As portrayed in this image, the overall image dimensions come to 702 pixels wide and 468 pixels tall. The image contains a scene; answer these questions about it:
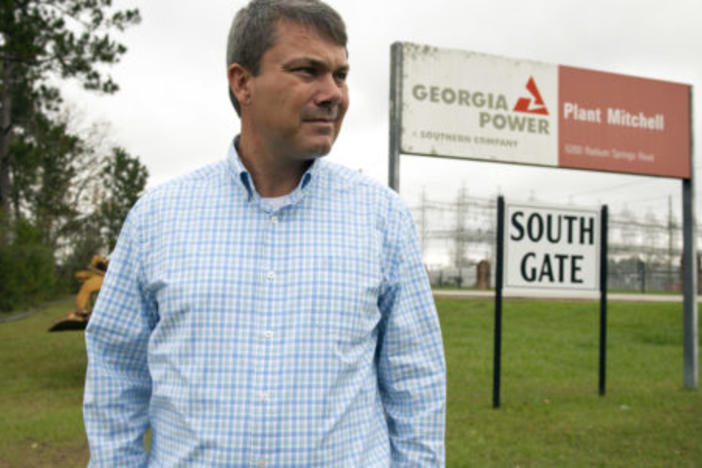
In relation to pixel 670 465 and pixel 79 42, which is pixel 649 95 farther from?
pixel 79 42

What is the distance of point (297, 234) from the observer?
1802 mm

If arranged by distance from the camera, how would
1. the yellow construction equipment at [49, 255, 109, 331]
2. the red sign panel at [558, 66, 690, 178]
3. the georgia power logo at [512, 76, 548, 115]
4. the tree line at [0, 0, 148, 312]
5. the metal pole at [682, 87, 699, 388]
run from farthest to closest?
the tree line at [0, 0, 148, 312] → the yellow construction equipment at [49, 255, 109, 331] → the metal pole at [682, 87, 699, 388] → the red sign panel at [558, 66, 690, 178] → the georgia power logo at [512, 76, 548, 115]

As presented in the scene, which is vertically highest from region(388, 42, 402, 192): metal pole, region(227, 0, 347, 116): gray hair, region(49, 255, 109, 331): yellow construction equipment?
region(388, 42, 402, 192): metal pole

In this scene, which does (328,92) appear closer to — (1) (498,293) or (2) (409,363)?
(2) (409,363)

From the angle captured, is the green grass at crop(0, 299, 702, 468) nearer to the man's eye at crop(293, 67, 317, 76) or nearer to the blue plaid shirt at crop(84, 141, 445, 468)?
the blue plaid shirt at crop(84, 141, 445, 468)

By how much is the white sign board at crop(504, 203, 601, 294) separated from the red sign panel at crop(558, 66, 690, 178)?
0.62 m

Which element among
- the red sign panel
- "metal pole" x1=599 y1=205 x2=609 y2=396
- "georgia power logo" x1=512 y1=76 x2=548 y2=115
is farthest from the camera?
"metal pole" x1=599 y1=205 x2=609 y2=396

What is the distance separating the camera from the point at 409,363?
1.83 meters

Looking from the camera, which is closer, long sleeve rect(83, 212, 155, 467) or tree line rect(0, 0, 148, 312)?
long sleeve rect(83, 212, 155, 467)

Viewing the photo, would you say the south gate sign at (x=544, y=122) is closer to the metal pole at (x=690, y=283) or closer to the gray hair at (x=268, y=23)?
the metal pole at (x=690, y=283)

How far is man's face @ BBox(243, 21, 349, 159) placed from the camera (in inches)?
70.9

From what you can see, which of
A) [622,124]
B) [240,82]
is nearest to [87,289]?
[622,124]

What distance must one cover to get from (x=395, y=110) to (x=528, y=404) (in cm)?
325

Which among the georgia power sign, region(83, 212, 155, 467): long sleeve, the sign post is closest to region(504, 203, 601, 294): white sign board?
the sign post
